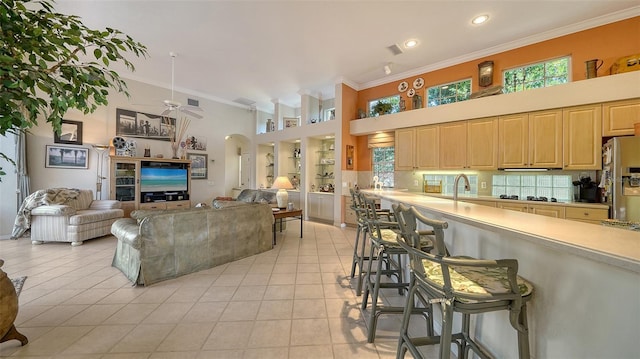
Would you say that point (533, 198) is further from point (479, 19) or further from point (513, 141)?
point (479, 19)

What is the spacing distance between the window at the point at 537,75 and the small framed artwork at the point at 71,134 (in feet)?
28.7

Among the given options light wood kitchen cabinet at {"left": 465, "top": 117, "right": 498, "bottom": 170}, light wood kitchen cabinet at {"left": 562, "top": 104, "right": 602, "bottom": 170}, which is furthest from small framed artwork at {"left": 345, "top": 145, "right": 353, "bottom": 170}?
light wood kitchen cabinet at {"left": 562, "top": 104, "right": 602, "bottom": 170}

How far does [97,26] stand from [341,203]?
554 cm

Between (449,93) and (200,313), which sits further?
(449,93)

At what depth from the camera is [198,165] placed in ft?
23.2

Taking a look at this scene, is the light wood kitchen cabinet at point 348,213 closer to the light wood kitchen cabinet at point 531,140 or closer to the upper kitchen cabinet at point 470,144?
the upper kitchen cabinet at point 470,144

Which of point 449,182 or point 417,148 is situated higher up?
point 417,148

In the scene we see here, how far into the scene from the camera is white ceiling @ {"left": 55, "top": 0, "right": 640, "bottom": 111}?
3305 millimetres

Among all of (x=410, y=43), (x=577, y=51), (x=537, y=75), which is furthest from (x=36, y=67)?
(x=577, y=51)

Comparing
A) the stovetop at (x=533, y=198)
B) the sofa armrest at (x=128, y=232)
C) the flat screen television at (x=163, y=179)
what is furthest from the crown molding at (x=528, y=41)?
the flat screen television at (x=163, y=179)

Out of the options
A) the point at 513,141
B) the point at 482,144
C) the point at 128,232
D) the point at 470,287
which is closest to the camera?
the point at 470,287

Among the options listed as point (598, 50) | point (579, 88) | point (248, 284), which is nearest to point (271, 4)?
point (248, 284)

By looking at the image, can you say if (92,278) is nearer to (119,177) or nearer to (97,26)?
(119,177)

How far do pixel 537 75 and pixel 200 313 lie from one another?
605 cm
